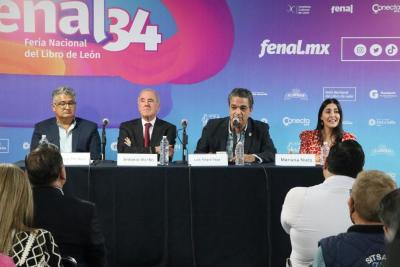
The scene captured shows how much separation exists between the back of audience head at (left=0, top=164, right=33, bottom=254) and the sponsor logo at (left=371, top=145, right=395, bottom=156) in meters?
4.43

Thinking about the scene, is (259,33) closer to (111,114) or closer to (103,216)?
(111,114)

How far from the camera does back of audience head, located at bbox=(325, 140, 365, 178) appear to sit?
2506mm

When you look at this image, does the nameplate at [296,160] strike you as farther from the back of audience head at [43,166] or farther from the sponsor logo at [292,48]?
the sponsor logo at [292,48]

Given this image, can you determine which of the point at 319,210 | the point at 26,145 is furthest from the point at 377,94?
the point at 319,210

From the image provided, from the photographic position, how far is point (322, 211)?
93.2 inches

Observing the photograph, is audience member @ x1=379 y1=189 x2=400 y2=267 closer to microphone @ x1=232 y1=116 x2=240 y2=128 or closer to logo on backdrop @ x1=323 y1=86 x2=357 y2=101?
microphone @ x1=232 y1=116 x2=240 y2=128

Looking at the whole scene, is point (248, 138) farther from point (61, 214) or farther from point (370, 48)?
point (61, 214)

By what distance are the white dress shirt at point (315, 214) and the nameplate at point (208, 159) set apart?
48.6 inches

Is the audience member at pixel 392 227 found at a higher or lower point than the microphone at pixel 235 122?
lower

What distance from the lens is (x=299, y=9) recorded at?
220 inches

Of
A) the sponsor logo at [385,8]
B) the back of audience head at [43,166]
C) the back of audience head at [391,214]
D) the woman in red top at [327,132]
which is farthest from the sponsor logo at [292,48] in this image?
the back of audience head at [391,214]

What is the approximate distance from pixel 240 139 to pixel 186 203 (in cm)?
103

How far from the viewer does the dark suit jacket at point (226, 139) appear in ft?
14.6

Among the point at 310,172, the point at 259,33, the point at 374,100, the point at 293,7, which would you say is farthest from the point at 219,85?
the point at 310,172
